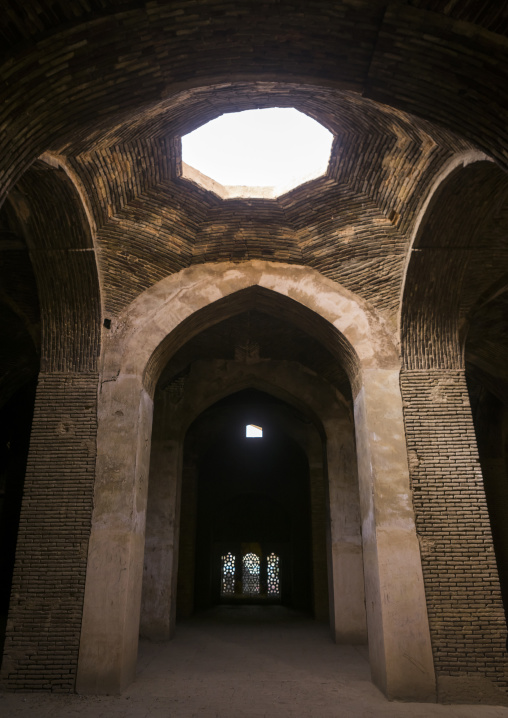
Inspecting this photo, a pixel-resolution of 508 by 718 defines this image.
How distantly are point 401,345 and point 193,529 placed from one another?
677cm

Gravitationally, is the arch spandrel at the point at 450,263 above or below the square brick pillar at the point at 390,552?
above

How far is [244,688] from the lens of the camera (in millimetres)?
5836

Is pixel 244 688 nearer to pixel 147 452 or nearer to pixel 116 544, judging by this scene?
pixel 116 544

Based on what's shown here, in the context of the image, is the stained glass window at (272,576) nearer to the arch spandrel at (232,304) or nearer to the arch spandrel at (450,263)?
the arch spandrel at (232,304)

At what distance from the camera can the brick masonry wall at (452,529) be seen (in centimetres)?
543

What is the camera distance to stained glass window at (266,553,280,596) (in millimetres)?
17188

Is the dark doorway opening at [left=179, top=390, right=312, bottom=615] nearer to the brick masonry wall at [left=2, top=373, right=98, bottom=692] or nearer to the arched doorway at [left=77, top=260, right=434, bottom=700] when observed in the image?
the arched doorway at [left=77, top=260, right=434, bottom=700]

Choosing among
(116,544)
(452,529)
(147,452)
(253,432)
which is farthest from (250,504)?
(452,529)

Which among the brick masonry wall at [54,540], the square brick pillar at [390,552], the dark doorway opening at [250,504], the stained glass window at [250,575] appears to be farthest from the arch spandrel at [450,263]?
the stained glass window at [250,575]

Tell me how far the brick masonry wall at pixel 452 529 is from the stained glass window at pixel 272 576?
12.4 meters

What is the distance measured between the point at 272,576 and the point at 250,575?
70 centimetres

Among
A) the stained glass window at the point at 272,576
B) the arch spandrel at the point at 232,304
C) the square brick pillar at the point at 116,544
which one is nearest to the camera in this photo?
the square brick pillar at the point at 116,544

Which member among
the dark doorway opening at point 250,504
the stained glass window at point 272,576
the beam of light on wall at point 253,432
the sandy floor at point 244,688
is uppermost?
the beam of light on wall at point 253,432

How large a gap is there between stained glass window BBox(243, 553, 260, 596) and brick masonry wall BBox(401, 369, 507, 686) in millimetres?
12636
